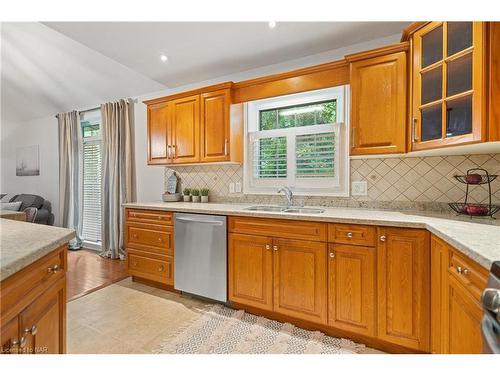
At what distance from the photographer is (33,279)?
94cm

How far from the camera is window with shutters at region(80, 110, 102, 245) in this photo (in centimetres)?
443

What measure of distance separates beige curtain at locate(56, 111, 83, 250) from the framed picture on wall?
1089 mm

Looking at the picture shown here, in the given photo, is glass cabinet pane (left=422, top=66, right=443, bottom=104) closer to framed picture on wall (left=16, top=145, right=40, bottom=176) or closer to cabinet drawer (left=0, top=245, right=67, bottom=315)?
cabinet drawer (left=0, top=245, right=67, bottom=315)

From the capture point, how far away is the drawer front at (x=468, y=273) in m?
0.99

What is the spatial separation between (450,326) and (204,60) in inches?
117

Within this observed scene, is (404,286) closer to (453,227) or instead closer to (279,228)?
(453,227)

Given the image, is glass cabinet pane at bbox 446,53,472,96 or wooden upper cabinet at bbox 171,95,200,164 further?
wooden upper cabinet at bbox 171,95,200,164

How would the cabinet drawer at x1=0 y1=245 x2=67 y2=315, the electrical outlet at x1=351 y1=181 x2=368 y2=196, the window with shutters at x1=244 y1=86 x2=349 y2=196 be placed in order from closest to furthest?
the cabinet drawer at x1=0 y1=245 x2=67 y2=315
the electrical outlet at x1=351 y1=181 x2=368 y2=196
the window with shutters at x1=244 y1=86 x2=349 y2=196

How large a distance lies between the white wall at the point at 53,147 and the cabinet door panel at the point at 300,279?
6.17 feet

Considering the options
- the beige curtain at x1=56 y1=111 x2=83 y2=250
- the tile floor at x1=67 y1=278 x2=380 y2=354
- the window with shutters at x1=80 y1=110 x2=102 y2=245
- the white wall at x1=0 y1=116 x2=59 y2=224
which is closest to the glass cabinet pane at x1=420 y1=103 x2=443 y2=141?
the tile floor at x1=67 y1=278 x2=380 y2=354

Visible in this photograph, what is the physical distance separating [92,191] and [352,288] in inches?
179

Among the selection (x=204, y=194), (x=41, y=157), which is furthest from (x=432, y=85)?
(x=41, y=157)
